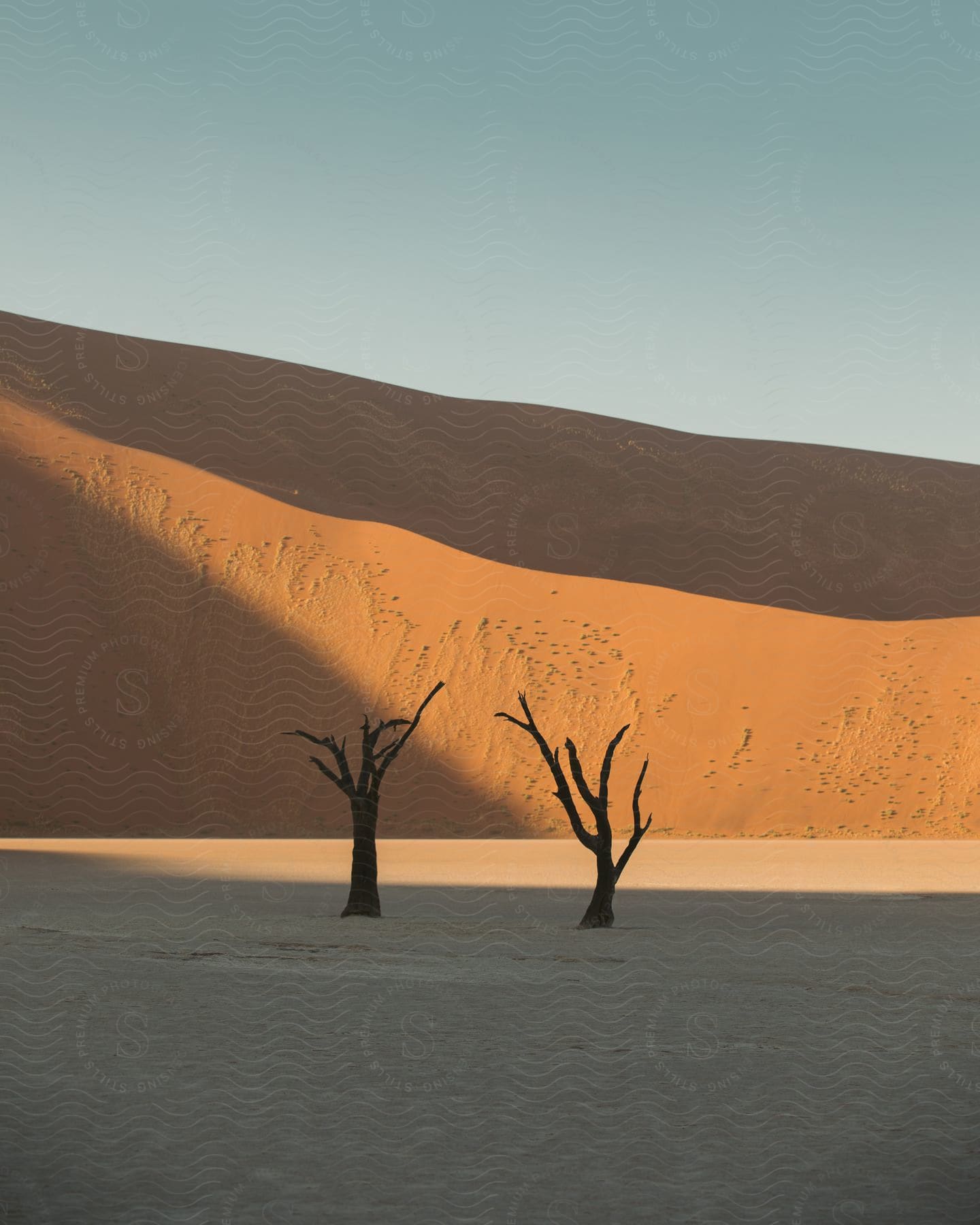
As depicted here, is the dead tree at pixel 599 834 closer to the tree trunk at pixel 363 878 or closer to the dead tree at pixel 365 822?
the dead tree at pixel 365 822

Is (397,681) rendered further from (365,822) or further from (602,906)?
(602,906)

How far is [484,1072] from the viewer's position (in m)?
6.52

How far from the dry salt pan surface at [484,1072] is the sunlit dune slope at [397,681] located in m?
21.3

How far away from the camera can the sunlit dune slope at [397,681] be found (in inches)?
1391

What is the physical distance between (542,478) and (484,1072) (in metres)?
56.8

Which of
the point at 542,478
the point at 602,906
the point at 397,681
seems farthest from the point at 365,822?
the point at 542,478

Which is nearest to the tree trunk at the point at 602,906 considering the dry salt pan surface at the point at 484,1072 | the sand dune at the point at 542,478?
the dry salt pan surface at the point at 484,1072

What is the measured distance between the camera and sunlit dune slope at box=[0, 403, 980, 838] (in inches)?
1391

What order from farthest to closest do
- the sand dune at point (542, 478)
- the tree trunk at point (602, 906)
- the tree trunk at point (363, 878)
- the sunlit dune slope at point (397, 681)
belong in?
the sand dune at point (542, 478), the sunlit dune slope at point (397, 681), the tree trunk at point (363, 878), the tree trunk at point (602, 906)

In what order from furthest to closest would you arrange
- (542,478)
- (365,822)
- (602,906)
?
(542,478) → (365,822) → (602,906)

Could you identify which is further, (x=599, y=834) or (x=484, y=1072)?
(x=599, y=834)

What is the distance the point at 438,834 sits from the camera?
113 ft

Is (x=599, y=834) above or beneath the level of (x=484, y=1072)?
above

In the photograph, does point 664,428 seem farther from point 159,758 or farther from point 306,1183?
point 306,1183
